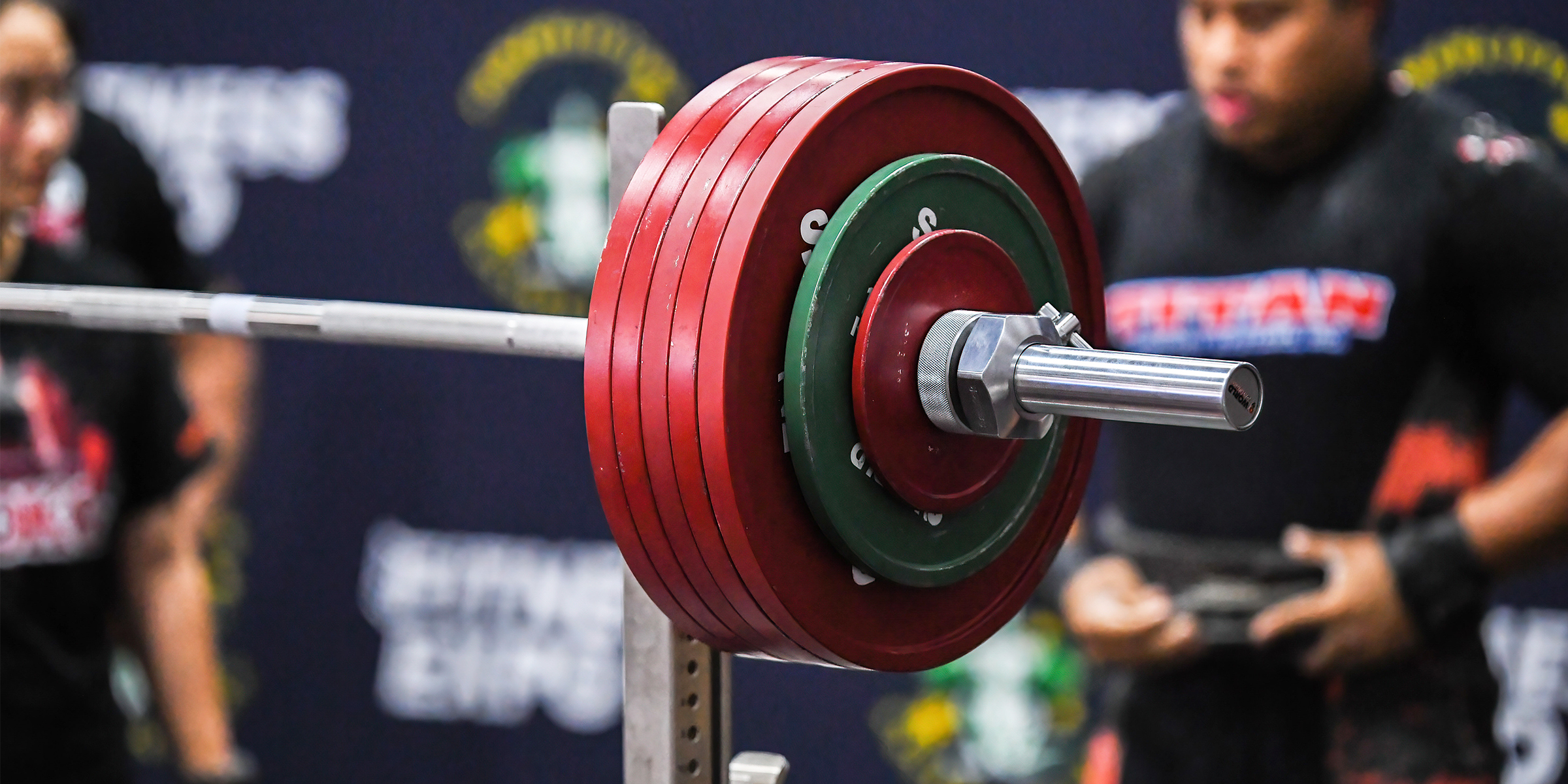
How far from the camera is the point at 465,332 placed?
97cm

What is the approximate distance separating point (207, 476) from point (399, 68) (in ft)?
2.45

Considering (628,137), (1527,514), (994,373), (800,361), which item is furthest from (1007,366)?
(1527,514)

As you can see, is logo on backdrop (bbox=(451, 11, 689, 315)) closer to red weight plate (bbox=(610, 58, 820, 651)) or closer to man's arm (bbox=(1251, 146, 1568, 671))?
man's arm (bbox=(1251, 146, 1568, 671))

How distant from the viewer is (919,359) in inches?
32.5

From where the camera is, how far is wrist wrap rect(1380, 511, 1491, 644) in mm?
1674

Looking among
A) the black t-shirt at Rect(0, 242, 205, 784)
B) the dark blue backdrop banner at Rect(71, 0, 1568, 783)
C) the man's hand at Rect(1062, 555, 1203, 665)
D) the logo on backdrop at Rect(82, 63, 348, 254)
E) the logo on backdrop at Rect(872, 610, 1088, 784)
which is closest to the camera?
the man's hand at Rect(1062, 555, 1203, 665)

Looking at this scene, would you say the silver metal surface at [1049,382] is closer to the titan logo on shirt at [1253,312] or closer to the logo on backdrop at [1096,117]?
the titan logo on shirt at [1253,312]

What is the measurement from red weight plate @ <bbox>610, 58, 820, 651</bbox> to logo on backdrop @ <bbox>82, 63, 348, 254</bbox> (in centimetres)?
190

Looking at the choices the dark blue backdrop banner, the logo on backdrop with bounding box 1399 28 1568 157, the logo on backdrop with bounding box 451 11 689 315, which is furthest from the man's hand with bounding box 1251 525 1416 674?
the logo on backdrop with bounding box 451 11 689 315

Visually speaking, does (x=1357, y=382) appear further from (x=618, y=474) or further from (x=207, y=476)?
(x=207, y=476)

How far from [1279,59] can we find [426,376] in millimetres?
1464

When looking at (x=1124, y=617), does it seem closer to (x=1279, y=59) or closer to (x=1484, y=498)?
(x=1484, y=498)

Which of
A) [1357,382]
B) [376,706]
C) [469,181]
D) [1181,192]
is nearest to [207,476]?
[376,706]

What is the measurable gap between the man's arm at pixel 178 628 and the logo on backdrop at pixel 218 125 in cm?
56
